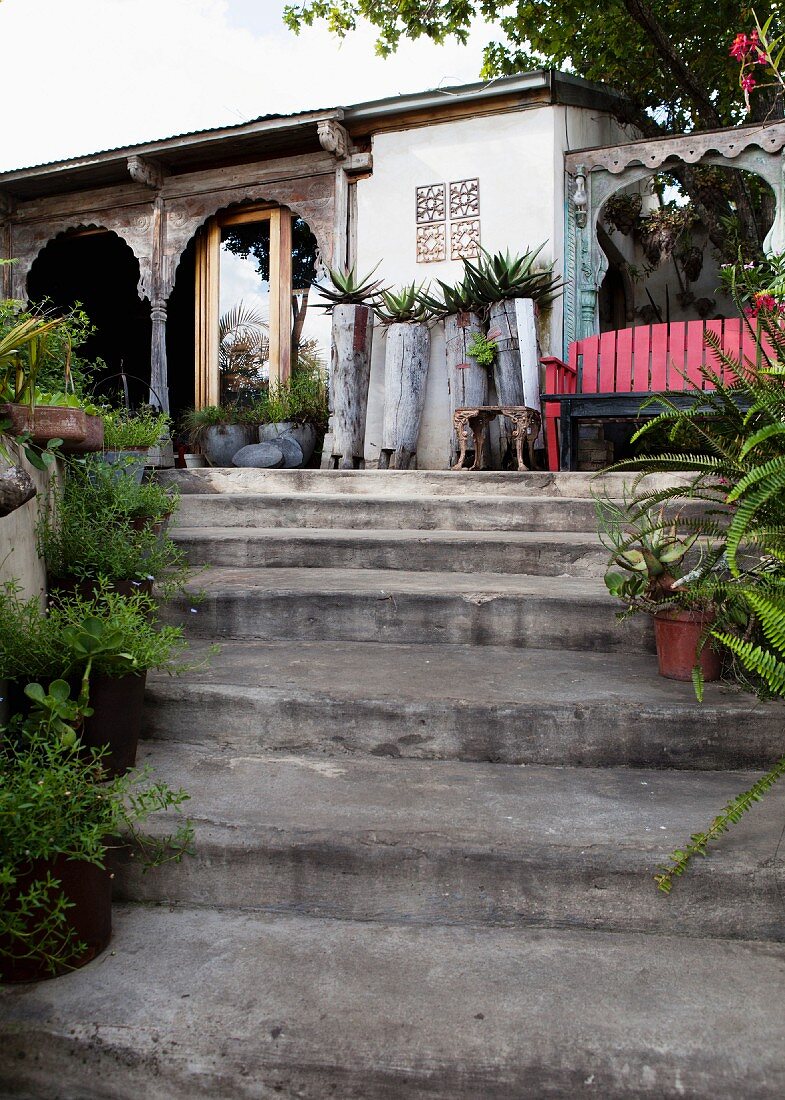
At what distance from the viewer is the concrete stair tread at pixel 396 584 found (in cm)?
277

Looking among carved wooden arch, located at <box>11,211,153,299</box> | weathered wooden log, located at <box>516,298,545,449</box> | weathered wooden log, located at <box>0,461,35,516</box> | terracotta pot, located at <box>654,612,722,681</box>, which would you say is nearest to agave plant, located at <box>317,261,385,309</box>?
weathered wooden log, located at <box>516,298,545,449</box>

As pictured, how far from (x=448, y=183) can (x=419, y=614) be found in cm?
487

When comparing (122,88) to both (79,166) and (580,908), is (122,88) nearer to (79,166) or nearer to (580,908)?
(79,166)

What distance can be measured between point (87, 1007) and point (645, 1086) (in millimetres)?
898

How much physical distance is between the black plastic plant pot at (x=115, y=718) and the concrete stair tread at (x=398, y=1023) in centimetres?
48

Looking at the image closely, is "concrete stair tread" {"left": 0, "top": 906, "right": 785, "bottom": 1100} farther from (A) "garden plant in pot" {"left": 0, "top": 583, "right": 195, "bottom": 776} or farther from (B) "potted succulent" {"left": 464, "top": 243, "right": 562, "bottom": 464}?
(B) "potted succulent" {"left": 464, "top": 243, "right": 562, "bottom": 464}

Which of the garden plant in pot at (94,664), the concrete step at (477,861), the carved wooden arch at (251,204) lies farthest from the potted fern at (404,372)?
the concrete step at (477,861)

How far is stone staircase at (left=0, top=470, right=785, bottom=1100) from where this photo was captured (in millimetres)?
1276

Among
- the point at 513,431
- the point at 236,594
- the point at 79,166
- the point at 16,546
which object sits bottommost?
the point at 236,594

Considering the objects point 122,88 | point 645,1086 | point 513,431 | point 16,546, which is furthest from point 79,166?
point 122,88

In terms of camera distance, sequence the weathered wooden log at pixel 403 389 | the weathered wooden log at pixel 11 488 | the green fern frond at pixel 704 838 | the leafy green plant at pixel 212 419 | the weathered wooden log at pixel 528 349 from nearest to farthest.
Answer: the green fern frond at pixel 704 838, the weathered wooden log at pixel 11 488, the weathered wooden log at pixel 528 349, the weathered wooden log at pixel 403 389, the leafy green plant at pixel 212 419

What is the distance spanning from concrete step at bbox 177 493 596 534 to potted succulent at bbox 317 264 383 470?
7.48 ft

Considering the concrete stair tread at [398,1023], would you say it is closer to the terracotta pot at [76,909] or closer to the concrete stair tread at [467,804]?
the terracotta pot at [76,909]

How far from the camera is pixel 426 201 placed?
259 inches
